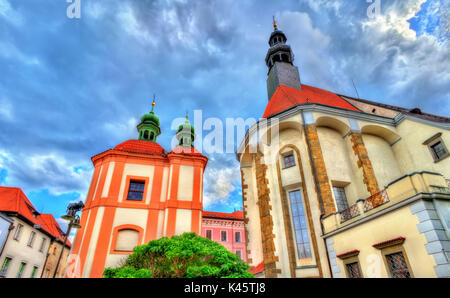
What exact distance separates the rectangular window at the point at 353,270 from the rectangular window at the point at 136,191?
12.8 metres

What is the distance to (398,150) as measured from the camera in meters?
16.0

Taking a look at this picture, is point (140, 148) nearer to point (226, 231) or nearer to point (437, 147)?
point (437, 147)

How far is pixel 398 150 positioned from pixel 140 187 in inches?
695

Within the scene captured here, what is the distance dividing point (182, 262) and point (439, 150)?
14.8 meters

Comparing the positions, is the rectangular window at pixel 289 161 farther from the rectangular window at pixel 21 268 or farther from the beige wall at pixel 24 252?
the rectangular window at pixel 21 268

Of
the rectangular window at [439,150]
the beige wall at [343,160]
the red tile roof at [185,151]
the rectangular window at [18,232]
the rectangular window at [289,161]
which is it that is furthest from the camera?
the red tile roof at [185,151]

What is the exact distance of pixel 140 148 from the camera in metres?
19.3

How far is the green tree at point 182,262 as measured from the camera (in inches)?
345

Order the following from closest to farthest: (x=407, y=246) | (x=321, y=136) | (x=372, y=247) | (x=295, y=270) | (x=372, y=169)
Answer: (x=407, y=246) < (x=372, y=247) < (x=295, y=270) < (x=372, y=169) < (x=321, y=136)

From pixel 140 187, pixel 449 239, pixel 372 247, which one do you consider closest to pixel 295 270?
pixel 372 247

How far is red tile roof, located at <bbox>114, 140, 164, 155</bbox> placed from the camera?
18.5 meters

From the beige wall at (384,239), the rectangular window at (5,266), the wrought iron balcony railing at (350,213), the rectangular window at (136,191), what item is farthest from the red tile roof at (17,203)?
the beige wall at (384,239)

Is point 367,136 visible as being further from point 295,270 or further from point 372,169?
point 295,270

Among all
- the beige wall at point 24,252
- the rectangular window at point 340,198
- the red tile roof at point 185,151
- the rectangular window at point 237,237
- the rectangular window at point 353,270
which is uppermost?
the red tile roof at point 185,151
